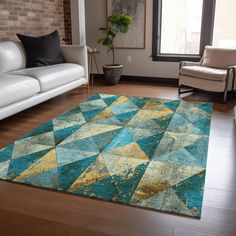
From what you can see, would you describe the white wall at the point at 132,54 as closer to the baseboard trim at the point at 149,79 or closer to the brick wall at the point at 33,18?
the baseboard trim at the point at 149,79

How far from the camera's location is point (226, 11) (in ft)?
14.4

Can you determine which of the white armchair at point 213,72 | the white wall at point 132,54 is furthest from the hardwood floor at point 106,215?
the white wall at point 132,54

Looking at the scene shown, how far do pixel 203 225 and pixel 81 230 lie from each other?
2.12ft

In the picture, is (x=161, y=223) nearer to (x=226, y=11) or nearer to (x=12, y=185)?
(x=12, y=185)

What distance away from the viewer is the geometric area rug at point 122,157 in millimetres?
1712

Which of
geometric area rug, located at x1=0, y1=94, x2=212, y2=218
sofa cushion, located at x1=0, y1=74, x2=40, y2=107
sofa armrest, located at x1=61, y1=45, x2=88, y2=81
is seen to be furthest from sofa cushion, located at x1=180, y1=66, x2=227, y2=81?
sofa cushion, located at x1=0, y1=74, x2=40, y2=107

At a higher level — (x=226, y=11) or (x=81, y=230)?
(x=226, y=11)

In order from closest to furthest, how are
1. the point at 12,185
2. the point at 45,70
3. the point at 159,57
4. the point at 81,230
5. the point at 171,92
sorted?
1. the point at 81,230
2. the point at 12,185
3. the point at 45,70
4. the point at 171,92
5. the point at 159,57

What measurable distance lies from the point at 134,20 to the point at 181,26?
83 cm

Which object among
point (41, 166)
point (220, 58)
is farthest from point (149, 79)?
point (41, 166)

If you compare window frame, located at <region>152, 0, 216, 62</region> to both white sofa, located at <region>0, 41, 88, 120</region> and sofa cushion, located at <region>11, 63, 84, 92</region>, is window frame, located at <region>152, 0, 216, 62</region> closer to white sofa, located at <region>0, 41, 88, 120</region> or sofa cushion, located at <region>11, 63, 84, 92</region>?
white sofa, located at <region>0, 41, 88, 120</region>

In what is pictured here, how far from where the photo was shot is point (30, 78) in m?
2.96

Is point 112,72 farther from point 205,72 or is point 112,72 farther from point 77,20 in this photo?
point 205,72

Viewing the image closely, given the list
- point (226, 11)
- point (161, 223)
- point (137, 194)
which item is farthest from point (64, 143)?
point (226, 11)
